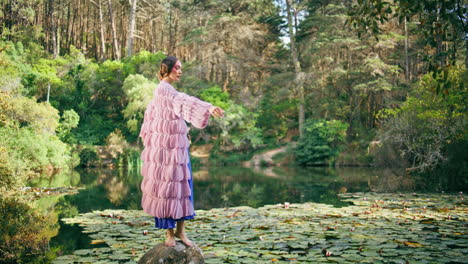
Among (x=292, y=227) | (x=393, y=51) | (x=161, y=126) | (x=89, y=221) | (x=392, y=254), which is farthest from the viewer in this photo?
(x=393, y=51)

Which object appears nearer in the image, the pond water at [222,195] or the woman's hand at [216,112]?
the woman's hand at [216,112]

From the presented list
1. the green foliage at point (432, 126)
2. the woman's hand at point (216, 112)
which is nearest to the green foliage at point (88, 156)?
the green foliage at point (432, 126)

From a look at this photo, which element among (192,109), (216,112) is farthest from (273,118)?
(216,112)

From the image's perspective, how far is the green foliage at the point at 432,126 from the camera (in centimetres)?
1366

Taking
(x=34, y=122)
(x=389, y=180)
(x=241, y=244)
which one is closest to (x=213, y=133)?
(x=34, y=122)

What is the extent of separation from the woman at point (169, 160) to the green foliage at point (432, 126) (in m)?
11.0

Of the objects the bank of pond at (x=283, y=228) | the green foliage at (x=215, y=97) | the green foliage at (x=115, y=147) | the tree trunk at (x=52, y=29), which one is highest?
the tree trunk at (x=52, y=29)

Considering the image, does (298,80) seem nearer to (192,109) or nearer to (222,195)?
(222,195)

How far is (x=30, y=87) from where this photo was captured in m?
25.0

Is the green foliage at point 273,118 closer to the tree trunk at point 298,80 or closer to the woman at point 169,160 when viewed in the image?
the tree trunk at point 298,80

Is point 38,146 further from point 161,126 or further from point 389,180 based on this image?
point 161,126

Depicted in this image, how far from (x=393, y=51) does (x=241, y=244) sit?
81.9ft

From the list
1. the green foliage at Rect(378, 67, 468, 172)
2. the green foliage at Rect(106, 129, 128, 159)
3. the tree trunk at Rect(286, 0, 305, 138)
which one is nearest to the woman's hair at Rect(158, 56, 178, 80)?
the green foliage at Rect(378, 67, 468, 172)

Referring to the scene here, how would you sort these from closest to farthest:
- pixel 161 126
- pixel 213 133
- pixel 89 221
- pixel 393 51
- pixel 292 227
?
1. pixel 161 126
2. pixel 292 227
3. pixel 89 221
4. pixel 393 51
5. pixel 213 133
